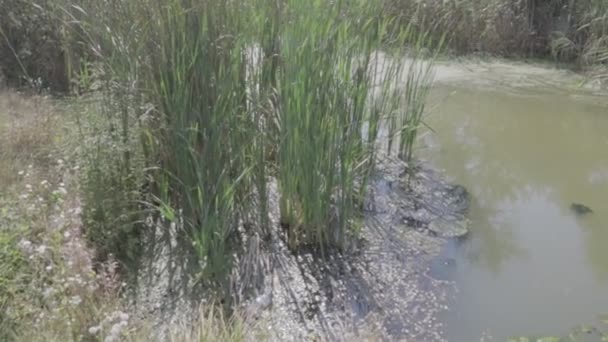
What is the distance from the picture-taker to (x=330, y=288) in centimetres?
248

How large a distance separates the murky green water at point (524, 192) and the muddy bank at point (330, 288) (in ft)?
0.54

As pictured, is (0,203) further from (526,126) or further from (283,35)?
(526,126)

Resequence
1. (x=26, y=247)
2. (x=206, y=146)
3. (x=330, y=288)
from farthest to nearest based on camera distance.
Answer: (x=330, y=288) < (x=206, y=146) < (x=26, y=247)

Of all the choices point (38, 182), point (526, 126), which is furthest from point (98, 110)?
point (526, 126)

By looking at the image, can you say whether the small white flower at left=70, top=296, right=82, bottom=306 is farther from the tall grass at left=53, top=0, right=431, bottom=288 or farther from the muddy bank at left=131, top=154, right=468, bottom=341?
the tall grass at left=53, top=0, right=431, bottom=288

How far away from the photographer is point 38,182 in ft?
8.45

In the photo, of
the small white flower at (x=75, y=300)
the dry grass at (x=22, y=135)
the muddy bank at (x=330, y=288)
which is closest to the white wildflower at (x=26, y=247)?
the small white flower at (x=75, y=300)

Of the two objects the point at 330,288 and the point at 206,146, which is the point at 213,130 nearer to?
the point at 206,146

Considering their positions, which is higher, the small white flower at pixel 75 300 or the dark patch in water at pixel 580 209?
the small white flower at pixel 75 300

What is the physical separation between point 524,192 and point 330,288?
181cm

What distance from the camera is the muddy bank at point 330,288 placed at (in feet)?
7.27

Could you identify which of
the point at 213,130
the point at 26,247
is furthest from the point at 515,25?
the point at 26,247

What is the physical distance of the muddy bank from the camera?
221 centimetres

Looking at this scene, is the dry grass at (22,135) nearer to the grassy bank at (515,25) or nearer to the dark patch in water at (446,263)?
the dark patch in water at (446,263)
